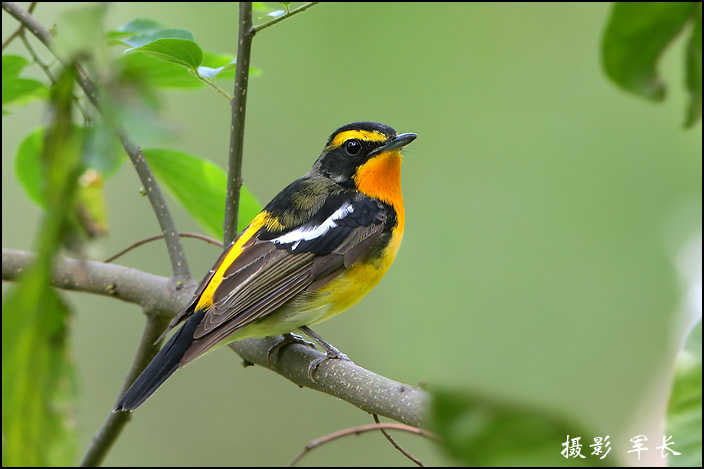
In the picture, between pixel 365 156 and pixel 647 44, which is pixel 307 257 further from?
pixel 647 44

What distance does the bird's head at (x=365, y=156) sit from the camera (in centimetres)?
381

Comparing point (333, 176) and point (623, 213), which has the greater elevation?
point (623, 213)

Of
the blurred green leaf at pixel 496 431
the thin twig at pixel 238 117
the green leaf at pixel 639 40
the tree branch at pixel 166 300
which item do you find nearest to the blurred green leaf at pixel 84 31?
the blurred green leaf at pixel 496 431

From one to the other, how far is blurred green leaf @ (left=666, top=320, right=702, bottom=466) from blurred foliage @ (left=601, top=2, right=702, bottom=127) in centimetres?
31

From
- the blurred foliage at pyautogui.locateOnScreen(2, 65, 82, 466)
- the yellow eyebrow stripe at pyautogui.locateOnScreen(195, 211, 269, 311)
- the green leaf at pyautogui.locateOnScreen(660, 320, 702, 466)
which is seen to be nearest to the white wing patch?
the yellow eyebrow stripe at pyautogui.locateOnScreen(195, 211, 269, 311)

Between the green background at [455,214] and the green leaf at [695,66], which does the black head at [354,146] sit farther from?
the green background at [455,214]

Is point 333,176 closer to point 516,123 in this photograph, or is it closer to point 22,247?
point 22,247

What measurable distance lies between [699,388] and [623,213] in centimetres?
947

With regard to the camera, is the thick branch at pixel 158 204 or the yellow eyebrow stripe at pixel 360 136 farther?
the yellow eyebrow stripe at pixel 360 136

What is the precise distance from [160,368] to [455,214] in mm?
7518

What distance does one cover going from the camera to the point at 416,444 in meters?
8.09

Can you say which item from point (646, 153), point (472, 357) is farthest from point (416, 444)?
point (646, 153)

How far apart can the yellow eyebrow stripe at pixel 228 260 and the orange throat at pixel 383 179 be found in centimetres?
54

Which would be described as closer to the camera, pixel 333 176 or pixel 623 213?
pixel 333 176
